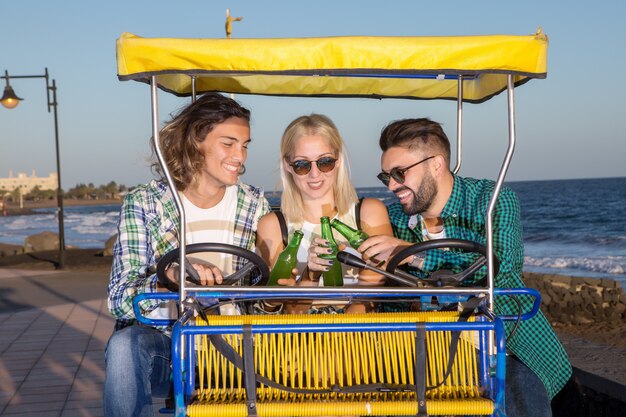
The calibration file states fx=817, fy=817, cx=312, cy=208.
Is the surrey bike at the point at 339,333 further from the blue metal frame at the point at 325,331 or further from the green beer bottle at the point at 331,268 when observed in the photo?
the green beer bottle at the point at 331,268

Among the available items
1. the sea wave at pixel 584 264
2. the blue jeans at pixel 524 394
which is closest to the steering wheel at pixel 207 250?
the blue jeans at pixel 524 394

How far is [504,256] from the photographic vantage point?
Answer: 353 cm

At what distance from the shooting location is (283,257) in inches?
147

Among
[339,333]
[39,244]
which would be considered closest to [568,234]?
[39,244]

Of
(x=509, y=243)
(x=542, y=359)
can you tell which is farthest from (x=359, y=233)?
(x=542, y=359)

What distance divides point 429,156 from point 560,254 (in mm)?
22556

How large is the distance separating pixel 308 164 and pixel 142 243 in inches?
32.9

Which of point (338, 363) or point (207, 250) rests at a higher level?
point (207, 250)

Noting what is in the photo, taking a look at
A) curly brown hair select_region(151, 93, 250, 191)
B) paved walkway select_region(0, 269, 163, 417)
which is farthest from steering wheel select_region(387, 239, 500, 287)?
paved walkway select_region(0, 269, 163, 417)

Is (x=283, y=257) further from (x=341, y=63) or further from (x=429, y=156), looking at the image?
(x=341, y=63)

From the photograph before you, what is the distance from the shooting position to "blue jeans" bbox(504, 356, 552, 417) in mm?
3227

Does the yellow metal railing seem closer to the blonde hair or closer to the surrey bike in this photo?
the surrey bike

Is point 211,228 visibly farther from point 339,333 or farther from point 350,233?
point 339,333

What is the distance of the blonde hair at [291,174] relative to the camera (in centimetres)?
383
